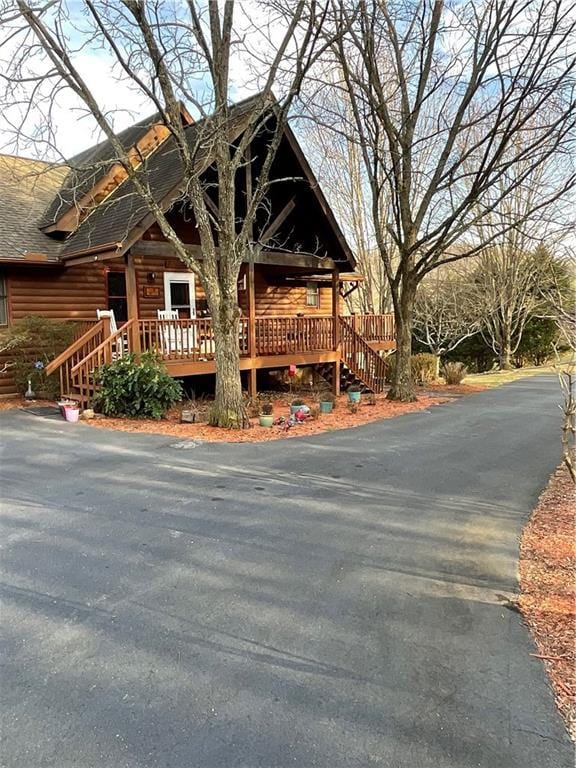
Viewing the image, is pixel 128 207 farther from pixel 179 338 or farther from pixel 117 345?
pixel 117 345

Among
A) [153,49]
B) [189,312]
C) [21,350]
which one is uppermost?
[153,49]

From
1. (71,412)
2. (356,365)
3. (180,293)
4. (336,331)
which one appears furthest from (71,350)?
(356,365)

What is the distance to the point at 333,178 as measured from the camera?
25.0 metres

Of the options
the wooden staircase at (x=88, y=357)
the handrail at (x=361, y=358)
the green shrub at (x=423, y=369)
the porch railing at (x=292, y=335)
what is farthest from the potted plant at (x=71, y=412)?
the green shrub at (x=423, y=369)

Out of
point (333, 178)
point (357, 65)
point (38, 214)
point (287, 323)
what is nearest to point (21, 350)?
point (38, 214)

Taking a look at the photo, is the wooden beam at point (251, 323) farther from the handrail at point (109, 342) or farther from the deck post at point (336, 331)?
the deck post at point (336, 331)

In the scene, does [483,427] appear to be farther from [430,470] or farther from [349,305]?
[349,305]

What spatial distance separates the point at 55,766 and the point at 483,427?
9.23 m

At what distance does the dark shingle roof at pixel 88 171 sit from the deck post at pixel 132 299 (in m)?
2.53

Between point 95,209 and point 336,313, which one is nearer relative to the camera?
point 95,209

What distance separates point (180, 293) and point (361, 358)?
19.2 feet

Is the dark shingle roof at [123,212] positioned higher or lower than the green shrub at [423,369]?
higher

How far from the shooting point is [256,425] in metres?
10.1

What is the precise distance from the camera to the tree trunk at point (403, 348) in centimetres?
1355
